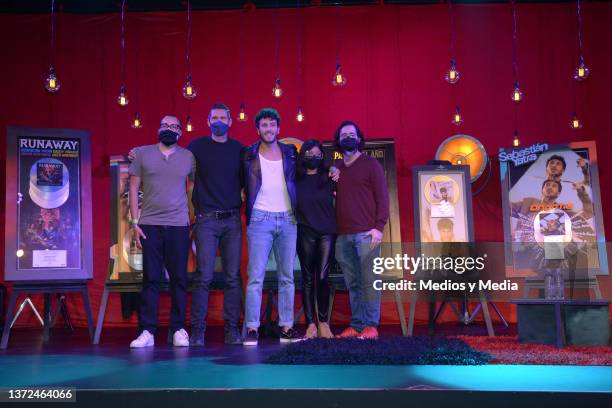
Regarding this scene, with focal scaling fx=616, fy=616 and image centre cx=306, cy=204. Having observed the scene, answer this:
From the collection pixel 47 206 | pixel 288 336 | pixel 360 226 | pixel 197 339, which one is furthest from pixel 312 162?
pixel 47 206

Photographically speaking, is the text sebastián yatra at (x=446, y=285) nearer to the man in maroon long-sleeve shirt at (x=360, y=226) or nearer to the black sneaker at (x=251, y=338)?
the man in maroon long-sleeve shirt at (x=360, y=226)

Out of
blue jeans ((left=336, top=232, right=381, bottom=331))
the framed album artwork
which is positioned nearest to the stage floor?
blue jeans ((left=336, top=232, right=381, bottom=331))

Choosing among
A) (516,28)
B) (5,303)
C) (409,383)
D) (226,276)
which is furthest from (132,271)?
(516,28)

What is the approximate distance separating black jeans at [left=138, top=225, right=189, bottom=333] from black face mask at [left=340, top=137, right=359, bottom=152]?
4.43 ft

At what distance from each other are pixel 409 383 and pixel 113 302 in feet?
16.7

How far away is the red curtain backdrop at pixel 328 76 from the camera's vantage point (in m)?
7.05

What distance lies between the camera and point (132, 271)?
5.55 meters

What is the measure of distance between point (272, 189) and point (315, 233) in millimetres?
462

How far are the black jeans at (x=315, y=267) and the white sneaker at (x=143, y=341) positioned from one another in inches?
46.2

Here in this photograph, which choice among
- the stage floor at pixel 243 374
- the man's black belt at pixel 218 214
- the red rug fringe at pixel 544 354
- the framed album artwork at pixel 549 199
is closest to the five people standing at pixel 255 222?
the man's black belt at pixel 218 214

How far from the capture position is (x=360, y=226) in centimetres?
458

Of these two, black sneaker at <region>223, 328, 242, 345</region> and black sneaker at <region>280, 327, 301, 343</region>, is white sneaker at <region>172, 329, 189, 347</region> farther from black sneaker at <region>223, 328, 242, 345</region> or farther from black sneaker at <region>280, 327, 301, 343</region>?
black sneaker at <region>280, 327, 301, 343</region>

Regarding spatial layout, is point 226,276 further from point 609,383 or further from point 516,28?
point 516,28

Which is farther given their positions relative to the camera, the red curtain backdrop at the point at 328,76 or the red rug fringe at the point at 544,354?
the red curtain backdrop at the point at 328,76
